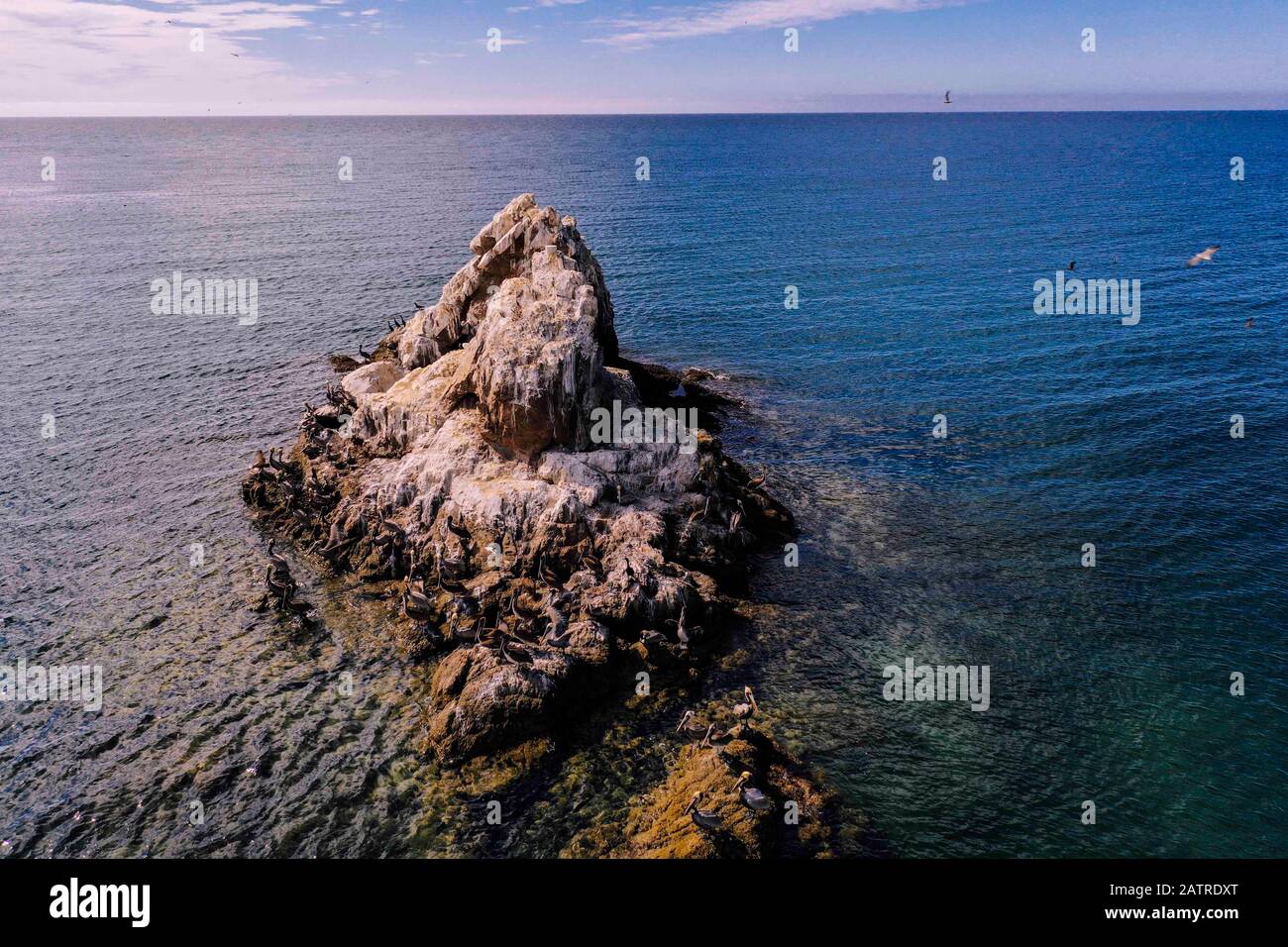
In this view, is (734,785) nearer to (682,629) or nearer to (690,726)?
(690,726)

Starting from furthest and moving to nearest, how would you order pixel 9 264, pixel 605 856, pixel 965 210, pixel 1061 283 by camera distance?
pixel 965 210 < pixel 9 264 < pixel 1061 283 < pixel 605 856

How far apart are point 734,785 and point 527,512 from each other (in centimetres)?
1654

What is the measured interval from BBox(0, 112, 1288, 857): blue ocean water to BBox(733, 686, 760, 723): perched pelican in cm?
80

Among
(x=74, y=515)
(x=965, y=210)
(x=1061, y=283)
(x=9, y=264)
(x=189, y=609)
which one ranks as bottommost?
(x=189, y=609)

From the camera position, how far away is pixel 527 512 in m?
35.9

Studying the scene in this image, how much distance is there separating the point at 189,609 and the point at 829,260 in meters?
75.6

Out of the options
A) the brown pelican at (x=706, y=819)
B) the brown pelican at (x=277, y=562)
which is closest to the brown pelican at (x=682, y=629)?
the brown pelican at (x=706, y=819)

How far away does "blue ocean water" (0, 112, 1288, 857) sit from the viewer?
25016 mm

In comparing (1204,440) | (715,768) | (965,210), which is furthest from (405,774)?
(965,210)

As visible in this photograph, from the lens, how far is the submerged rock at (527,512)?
29406mm

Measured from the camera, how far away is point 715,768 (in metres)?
24.1

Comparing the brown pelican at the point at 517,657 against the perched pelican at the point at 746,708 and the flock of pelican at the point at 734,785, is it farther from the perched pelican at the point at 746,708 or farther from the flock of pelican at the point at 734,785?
the perched pelican at the point at 746,708

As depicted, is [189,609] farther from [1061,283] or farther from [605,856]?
[1061,283]

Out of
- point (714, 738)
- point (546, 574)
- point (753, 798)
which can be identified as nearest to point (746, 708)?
point (714, 738)
